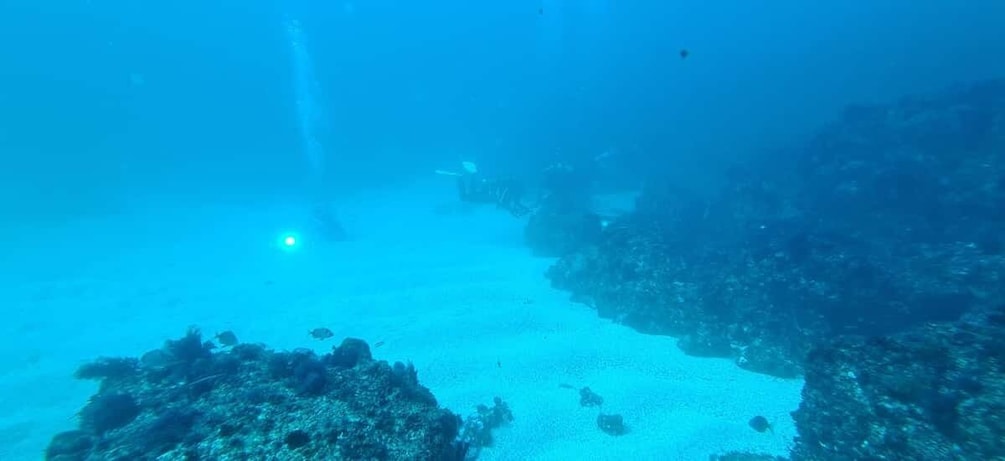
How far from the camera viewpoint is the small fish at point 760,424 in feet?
27.7

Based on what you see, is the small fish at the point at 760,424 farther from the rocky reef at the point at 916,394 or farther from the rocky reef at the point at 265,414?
the rocky reef at the point at 265,414

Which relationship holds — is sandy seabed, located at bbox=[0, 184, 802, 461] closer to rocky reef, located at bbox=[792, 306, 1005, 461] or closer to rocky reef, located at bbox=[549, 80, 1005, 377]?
rocky reef, located at bbox=[549, 80, 1005, 377]

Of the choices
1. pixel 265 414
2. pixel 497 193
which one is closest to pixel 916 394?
pixel 265 414

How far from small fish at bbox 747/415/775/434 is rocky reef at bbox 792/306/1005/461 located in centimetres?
199

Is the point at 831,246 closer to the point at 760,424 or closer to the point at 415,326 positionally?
the point at 760,424

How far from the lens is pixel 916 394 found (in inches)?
201

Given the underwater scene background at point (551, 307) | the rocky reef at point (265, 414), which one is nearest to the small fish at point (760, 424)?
the underwater scene background at point (551, 307)

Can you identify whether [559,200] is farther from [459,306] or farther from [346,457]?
[346,457]

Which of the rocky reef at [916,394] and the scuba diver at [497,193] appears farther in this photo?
the scuba diver at [497,193]

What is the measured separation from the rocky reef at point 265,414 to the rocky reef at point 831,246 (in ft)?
26.2

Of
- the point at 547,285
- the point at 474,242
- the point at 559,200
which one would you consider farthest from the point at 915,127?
the point at 474,242

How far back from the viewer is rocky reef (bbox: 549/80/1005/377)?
10.2 metres

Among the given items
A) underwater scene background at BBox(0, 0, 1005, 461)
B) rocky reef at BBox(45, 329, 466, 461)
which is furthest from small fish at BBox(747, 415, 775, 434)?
rocky reef at BBox(45, 329, 466, 461)

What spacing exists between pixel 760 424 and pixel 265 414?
8.00 meters
